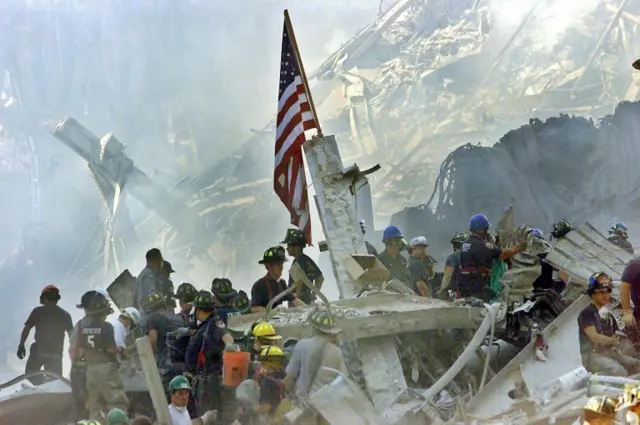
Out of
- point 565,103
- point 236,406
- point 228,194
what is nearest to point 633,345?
point 236,406

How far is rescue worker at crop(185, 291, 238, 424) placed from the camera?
254 inches

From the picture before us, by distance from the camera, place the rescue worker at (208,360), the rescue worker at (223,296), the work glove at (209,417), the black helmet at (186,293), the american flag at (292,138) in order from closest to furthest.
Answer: the work glove at (209,417) → the rescue worker at (208,360) → the rescue worker at (223,296) → the black helmet at (186,293) → the american flag at (292,138)

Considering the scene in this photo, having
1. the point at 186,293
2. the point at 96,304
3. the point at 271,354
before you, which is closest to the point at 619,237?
the point at 186,293

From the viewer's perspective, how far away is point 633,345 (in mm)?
6664

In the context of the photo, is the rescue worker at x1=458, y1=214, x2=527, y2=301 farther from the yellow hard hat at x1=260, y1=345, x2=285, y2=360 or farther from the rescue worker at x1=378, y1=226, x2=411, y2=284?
the yellow hard hat at x1=260, y1=345, x2=285, y2=360

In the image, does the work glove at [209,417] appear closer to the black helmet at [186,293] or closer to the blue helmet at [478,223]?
the black helmet at [186,293]

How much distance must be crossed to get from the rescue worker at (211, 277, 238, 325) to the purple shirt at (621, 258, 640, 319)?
139 inches

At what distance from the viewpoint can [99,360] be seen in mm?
6965

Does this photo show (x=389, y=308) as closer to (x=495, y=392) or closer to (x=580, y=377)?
(x=495, y=392)

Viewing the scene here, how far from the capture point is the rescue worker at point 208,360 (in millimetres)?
6453

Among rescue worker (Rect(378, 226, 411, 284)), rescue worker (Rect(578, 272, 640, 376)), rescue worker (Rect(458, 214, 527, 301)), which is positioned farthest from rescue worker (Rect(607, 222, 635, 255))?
rescue worker (Rect(578, 272, 640, 376))

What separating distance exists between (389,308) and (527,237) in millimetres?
2081

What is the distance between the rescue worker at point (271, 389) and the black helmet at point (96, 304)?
1.85 meters

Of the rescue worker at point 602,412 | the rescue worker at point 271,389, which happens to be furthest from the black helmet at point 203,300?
the rescue worker at point 602,412
